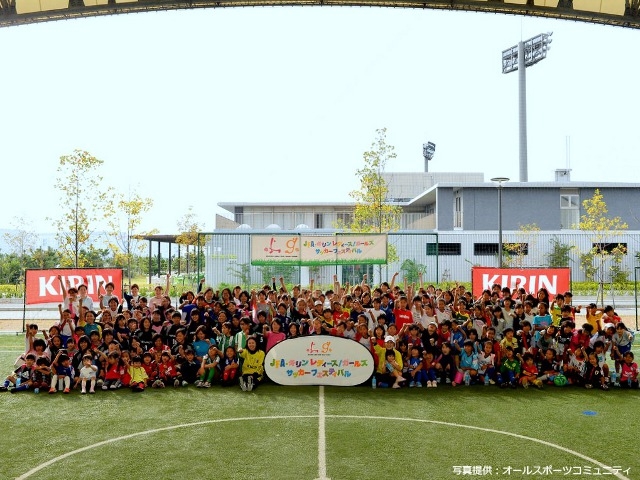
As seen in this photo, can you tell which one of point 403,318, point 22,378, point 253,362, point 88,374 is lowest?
point 22,378

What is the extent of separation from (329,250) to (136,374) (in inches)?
285

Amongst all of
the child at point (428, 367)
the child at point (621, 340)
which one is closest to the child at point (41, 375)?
the child at point (428, 367)

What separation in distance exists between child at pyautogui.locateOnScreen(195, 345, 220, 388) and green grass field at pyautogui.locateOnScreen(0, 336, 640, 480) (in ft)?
1.10

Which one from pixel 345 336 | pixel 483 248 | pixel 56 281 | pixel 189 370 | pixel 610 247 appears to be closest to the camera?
pixel 189 370

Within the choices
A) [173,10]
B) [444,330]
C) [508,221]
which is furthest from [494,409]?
[508,221]

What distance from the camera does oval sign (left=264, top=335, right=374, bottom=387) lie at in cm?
930

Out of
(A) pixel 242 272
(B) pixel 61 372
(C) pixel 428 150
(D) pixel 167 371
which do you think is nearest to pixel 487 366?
(D) pixel 167 371

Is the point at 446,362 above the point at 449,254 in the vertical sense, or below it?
below

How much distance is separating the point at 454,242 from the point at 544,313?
2021 cm

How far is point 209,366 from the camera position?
9445 mm

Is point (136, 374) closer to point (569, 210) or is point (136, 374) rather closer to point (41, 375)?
point (41, 375)

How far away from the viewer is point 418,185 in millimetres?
54812

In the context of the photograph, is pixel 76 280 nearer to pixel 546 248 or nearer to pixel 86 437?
pixel 86 437

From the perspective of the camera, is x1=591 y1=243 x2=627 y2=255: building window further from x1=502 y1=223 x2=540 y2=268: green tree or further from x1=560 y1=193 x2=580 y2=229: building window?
x1=560 y1=193 x2=580 y2=229: building window
